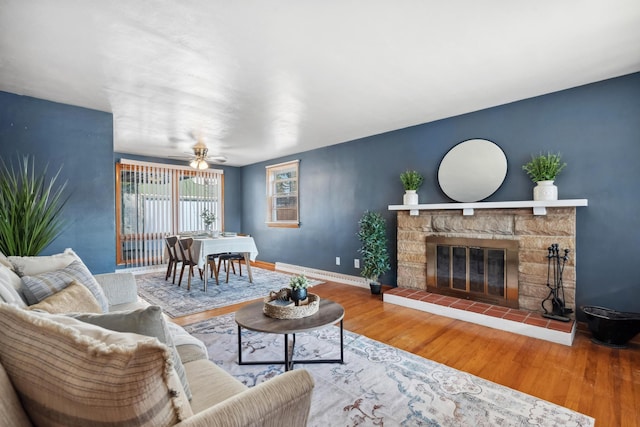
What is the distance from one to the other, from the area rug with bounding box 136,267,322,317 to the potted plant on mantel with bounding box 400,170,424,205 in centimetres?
207

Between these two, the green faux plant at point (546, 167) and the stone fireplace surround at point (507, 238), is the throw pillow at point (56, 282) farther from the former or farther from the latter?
the green faux plant at point (546, 167)

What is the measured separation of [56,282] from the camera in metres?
1.60

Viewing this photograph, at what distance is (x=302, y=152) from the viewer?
5.78 m

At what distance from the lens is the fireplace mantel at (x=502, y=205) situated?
110 inches

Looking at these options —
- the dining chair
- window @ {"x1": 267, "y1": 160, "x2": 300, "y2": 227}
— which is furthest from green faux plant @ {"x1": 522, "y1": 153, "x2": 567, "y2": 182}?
the dining chair

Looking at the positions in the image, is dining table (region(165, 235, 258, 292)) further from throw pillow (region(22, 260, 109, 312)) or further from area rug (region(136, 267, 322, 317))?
throw pillow (region(22, 260, 109, 312))

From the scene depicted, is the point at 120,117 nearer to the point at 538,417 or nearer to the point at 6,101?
the point at 6,101

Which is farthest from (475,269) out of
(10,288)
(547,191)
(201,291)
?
(10,288)

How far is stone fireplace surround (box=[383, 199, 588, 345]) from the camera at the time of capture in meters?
2.84

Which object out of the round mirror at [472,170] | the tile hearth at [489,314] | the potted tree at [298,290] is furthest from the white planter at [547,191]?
the potted tree at [298,290]

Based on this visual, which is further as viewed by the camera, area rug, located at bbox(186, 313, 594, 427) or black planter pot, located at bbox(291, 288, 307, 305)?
black planter pot, located at bbox(291, 288, 307, 305)

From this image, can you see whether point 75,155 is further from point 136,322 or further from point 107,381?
point 107,381

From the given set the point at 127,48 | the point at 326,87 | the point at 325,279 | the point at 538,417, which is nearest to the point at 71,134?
the point at 127,48

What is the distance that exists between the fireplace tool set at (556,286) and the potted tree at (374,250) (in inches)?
71.7
